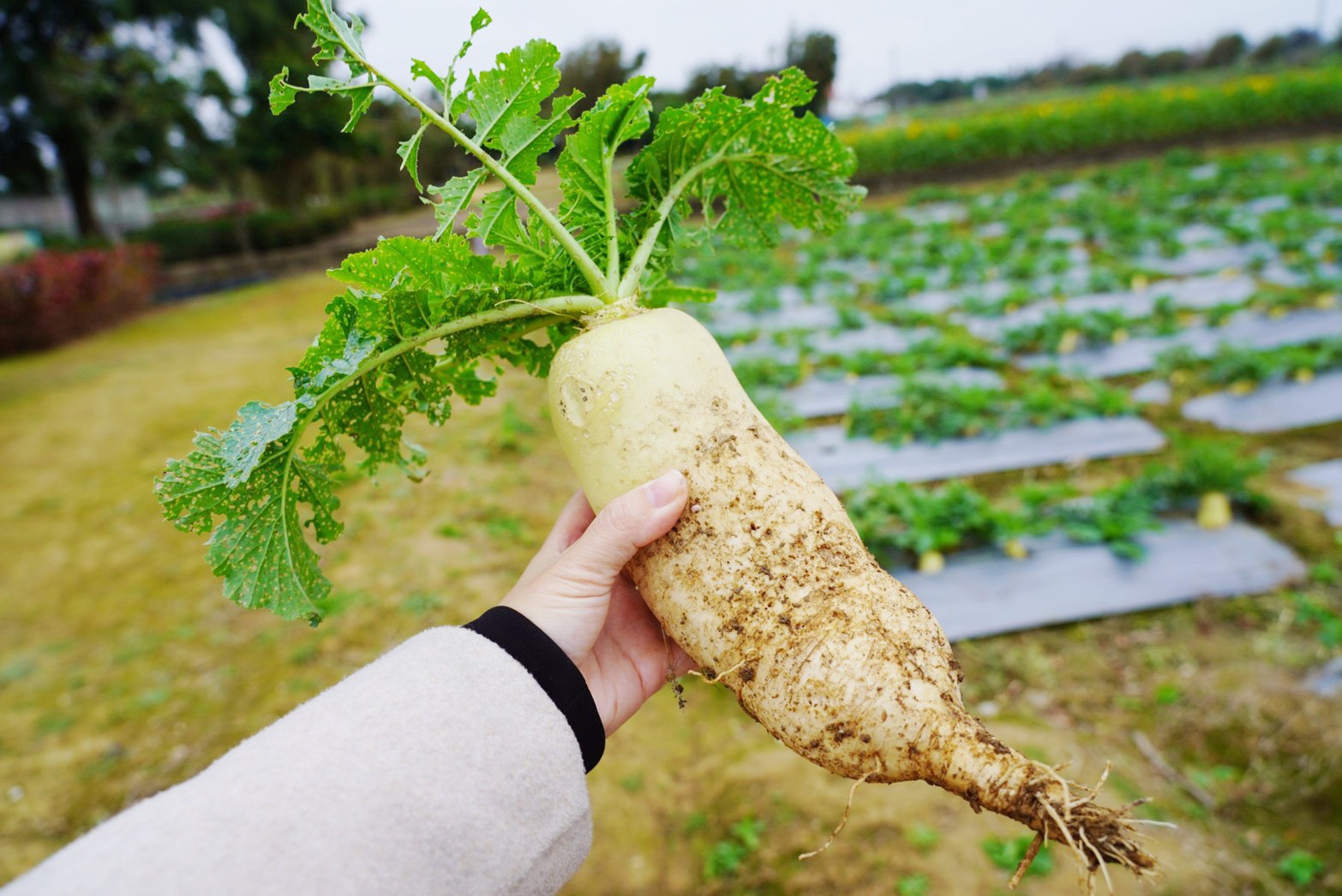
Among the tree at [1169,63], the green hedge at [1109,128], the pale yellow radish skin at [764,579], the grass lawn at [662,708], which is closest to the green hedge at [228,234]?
the green hedge at [1109,128]

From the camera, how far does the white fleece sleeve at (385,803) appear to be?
1088mm

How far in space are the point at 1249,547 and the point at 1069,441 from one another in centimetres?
129

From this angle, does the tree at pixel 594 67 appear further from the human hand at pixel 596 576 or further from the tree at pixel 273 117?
the human hand at pixel 596 576

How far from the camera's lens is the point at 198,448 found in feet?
4.86

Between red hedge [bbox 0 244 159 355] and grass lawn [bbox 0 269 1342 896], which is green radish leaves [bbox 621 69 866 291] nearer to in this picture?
grass lawn [bbox 0 269 1342 896]

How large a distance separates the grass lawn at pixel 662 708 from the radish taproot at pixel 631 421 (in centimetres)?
123

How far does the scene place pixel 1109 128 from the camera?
16078mm

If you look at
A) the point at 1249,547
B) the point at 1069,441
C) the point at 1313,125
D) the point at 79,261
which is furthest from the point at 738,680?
the point at 1313,125

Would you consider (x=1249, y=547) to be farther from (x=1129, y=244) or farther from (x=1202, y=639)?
(x=1129, y=244)

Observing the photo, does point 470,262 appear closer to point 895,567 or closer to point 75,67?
point 895,567

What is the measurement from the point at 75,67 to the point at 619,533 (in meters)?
20.8

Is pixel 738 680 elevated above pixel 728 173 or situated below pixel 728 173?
below

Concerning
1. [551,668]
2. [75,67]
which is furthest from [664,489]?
[75,67]

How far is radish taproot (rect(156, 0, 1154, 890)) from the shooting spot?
153 cm
